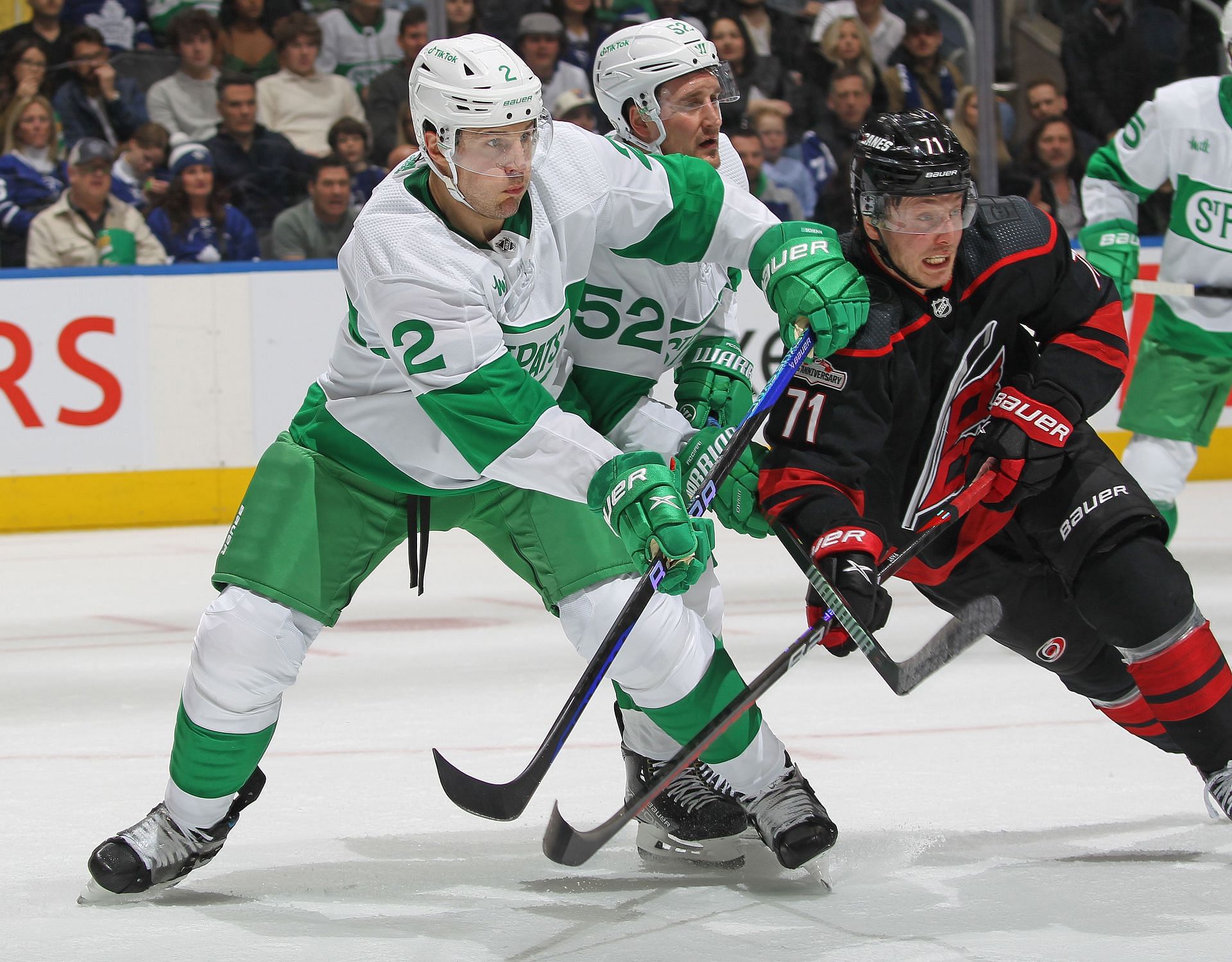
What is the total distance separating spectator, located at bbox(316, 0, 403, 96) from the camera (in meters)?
7.34

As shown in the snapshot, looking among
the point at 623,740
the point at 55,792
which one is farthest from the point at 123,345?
the point at 623,740

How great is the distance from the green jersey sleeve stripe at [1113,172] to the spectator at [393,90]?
10.9 feet

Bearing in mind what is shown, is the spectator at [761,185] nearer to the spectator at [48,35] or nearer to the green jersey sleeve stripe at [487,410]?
the spectator at [48,35]

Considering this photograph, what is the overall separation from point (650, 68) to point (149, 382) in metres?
4.01

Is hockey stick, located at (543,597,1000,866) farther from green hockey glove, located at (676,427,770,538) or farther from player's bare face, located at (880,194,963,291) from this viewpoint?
player's bare face, located at (880,194,963,291)

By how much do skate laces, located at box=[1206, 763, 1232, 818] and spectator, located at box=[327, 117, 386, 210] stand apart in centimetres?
527

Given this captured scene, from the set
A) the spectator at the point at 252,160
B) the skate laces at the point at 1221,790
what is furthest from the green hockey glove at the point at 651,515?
the spectator at the point at 252,160

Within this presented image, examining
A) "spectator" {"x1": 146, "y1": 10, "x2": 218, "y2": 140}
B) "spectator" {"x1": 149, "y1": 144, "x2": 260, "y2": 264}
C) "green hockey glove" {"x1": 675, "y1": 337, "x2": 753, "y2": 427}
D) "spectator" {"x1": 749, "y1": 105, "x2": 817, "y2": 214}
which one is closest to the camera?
"green hockey glove" {"x1": 675, "y1": 337, "x2": 753, "y2": 427}

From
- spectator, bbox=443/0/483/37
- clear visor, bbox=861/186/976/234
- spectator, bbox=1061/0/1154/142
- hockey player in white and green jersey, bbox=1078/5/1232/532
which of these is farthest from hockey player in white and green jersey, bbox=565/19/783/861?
spectator, bbox=1061/0/1154/142

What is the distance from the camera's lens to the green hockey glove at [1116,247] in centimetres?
495

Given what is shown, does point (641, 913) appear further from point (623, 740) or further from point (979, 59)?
point (979, 59)

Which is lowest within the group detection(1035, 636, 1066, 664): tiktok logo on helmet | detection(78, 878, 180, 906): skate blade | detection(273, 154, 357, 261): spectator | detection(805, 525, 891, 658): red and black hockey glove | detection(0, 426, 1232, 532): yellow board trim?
detection(0, 426, 1232, 532): yellow board trim

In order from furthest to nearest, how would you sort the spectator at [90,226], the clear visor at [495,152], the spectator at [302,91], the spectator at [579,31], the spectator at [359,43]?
1. the spectator at [579,31]
2. the spectator at [359,43]
3. the spectator at [302,91]
4. the spectator at [90,226]
5. the clear visor at [495,152]

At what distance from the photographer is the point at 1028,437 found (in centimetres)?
249
